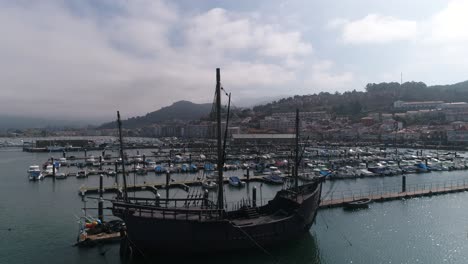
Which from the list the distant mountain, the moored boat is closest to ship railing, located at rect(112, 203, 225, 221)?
the moored boat

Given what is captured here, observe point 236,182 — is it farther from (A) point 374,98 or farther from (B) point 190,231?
(A) point 374,98

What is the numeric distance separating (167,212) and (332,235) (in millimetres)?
8944

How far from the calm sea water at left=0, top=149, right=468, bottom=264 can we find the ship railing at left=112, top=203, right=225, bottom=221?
1606 mm

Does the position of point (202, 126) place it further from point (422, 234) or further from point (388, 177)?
point (422, 234)

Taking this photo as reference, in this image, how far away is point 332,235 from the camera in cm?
1780

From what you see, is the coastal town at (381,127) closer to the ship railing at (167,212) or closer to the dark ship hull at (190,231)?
the dark ship hull at (190,231)

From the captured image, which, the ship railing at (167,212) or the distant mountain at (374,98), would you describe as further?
the distant mountain at (374,98)

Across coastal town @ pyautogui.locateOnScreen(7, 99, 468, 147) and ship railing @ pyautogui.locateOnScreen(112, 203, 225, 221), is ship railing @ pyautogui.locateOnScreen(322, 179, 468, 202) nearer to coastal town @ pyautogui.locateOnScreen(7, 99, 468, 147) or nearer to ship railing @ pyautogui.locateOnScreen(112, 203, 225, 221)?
ship railing @ pyautogui.locateOnScreen(112, 203, 225, 221)

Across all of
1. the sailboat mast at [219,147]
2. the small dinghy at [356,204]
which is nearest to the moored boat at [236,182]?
the small dinghy at [356,204]

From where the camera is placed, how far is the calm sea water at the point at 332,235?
574 inches

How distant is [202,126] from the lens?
437 ft

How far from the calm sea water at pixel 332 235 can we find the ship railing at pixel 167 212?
161 centimetres

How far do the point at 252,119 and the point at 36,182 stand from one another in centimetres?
10743

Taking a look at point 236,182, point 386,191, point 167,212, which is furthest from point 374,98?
point 167,212
